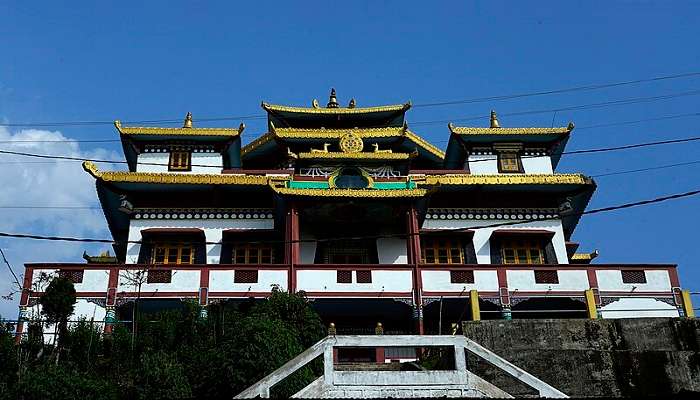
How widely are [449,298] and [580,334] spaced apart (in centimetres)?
813

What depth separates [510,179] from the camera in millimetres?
28734

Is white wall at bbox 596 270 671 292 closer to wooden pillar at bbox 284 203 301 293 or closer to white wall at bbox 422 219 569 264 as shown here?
white wall at bbox 422 219 569 264

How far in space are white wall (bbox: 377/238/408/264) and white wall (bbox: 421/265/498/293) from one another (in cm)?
295

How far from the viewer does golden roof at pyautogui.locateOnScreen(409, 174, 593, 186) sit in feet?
94.1

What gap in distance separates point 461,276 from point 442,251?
3.59m

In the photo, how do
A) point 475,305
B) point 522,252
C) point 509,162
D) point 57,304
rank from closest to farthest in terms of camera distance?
point 57,304 → point 475,305 → point 522,252 → point 509,162

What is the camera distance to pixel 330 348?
1261 cm

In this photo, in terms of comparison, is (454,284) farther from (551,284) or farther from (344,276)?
(344,276)

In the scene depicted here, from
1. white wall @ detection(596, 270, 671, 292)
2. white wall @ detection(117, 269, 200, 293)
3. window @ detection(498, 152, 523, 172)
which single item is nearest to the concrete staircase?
white wall @ detection(117, 269, 200, 293)

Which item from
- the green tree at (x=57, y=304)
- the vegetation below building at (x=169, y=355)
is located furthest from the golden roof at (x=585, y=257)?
the green tree at (x=57, y=304)

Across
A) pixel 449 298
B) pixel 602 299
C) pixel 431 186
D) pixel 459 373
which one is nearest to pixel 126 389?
pixel 459 373

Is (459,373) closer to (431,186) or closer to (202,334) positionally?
(202,334)

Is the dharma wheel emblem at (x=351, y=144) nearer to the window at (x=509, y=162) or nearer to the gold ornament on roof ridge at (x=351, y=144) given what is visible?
the gold ornament on roof ridge at (x=351, y=144)

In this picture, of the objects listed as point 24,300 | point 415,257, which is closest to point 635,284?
point 415,257
